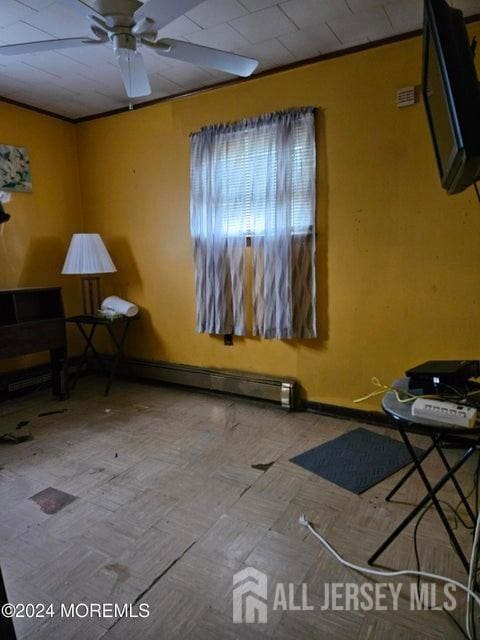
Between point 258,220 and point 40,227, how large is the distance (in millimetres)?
2122

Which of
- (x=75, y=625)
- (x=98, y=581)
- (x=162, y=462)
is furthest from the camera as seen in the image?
(x=162, y=462)

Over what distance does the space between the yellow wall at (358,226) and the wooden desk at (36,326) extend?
3.49ft

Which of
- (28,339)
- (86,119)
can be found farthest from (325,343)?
(86,119)

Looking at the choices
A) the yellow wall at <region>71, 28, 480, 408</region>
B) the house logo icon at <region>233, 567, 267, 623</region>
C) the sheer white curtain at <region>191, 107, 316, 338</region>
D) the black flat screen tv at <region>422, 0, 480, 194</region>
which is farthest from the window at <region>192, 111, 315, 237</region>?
the house logo icon at <region>233, 567, 267, 623</region>

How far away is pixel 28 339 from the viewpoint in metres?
3.01

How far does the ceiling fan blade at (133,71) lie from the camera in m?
1.83

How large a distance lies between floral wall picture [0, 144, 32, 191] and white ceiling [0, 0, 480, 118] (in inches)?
18.1

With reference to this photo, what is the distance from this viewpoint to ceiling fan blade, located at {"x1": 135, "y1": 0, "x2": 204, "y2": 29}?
1426 millimetres

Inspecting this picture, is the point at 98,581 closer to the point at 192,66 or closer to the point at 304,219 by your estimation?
the point at 304,219

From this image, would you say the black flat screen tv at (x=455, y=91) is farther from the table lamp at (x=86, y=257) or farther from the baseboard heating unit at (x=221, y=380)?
the table lamp at (x=86, y=257)

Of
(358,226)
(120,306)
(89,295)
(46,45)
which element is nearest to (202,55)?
(46,45)

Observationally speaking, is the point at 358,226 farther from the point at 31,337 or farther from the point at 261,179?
the point at 31,337

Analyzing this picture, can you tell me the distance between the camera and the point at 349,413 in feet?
9.13

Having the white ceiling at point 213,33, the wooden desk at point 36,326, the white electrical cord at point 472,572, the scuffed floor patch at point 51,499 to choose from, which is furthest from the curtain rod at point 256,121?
the scuffed floor patch at point 51,499
